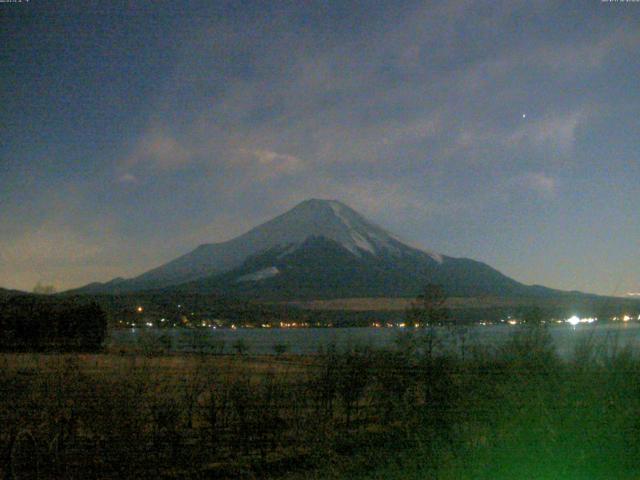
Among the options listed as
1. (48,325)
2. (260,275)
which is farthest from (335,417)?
(260,275)

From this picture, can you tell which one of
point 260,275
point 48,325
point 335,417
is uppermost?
point 260,275

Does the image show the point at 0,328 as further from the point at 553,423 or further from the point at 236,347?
the point at 553,423

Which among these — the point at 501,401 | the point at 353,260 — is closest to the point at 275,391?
the point at 501,401

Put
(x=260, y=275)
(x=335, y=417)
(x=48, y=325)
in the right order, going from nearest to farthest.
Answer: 1. (x=335, y=417)
2. (x=48, y=325)
3. (x=260, y=275)

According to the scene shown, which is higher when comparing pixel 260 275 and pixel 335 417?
pixel 260 275

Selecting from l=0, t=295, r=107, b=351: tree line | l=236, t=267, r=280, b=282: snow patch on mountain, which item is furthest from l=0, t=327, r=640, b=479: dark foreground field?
l=236, t=267, r=280, b=282: snow patch on mountain

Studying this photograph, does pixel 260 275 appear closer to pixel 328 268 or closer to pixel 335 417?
pixel 328 268

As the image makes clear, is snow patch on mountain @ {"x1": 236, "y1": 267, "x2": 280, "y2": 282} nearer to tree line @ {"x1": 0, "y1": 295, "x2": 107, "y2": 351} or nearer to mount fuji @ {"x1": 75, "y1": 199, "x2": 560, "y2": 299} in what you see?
mount fuji @ {"x1": 75, "y1": 199, "x2": 560, "y2": 299}
